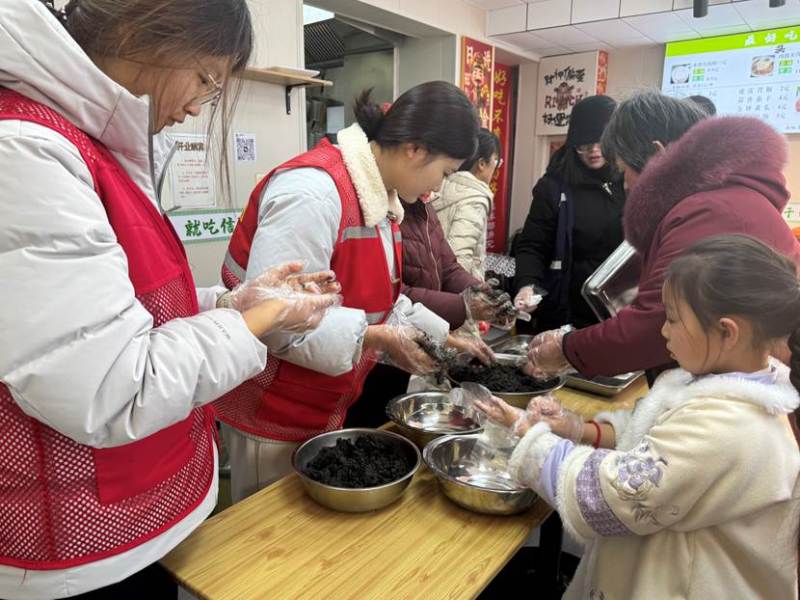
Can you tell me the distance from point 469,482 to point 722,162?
97 centimetres

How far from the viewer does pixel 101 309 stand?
0.66 meters

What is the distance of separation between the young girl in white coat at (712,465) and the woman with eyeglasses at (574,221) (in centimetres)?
161

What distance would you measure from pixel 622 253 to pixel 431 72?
10.1ft

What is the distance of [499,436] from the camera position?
1.31 metres

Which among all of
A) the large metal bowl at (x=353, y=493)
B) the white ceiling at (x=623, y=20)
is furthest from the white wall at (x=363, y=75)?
the large metal bowl at (x=353, y=493)

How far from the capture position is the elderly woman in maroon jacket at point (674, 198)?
4.27 feet

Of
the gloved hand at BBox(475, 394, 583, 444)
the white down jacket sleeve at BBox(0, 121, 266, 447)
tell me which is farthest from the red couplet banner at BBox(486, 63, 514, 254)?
the white down jacket sleeve at BBox(0, 121, 266, 447)

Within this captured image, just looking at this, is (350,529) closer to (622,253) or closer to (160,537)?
(160,537)

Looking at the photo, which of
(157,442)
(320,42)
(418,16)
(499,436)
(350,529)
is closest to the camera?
(157,442)

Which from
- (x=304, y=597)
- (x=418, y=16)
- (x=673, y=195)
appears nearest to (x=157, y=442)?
(x=304, y=597)

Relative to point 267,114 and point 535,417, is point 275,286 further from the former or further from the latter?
point 267,114

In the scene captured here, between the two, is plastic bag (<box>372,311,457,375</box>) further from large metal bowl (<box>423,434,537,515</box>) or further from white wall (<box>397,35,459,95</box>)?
white wall (<box>397,35,459,95</box>)

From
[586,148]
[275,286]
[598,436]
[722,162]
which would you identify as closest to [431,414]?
[598,436]

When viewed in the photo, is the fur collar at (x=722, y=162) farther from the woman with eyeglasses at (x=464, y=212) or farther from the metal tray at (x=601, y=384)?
the woman with eyeglasses at (x=464, y=212)
